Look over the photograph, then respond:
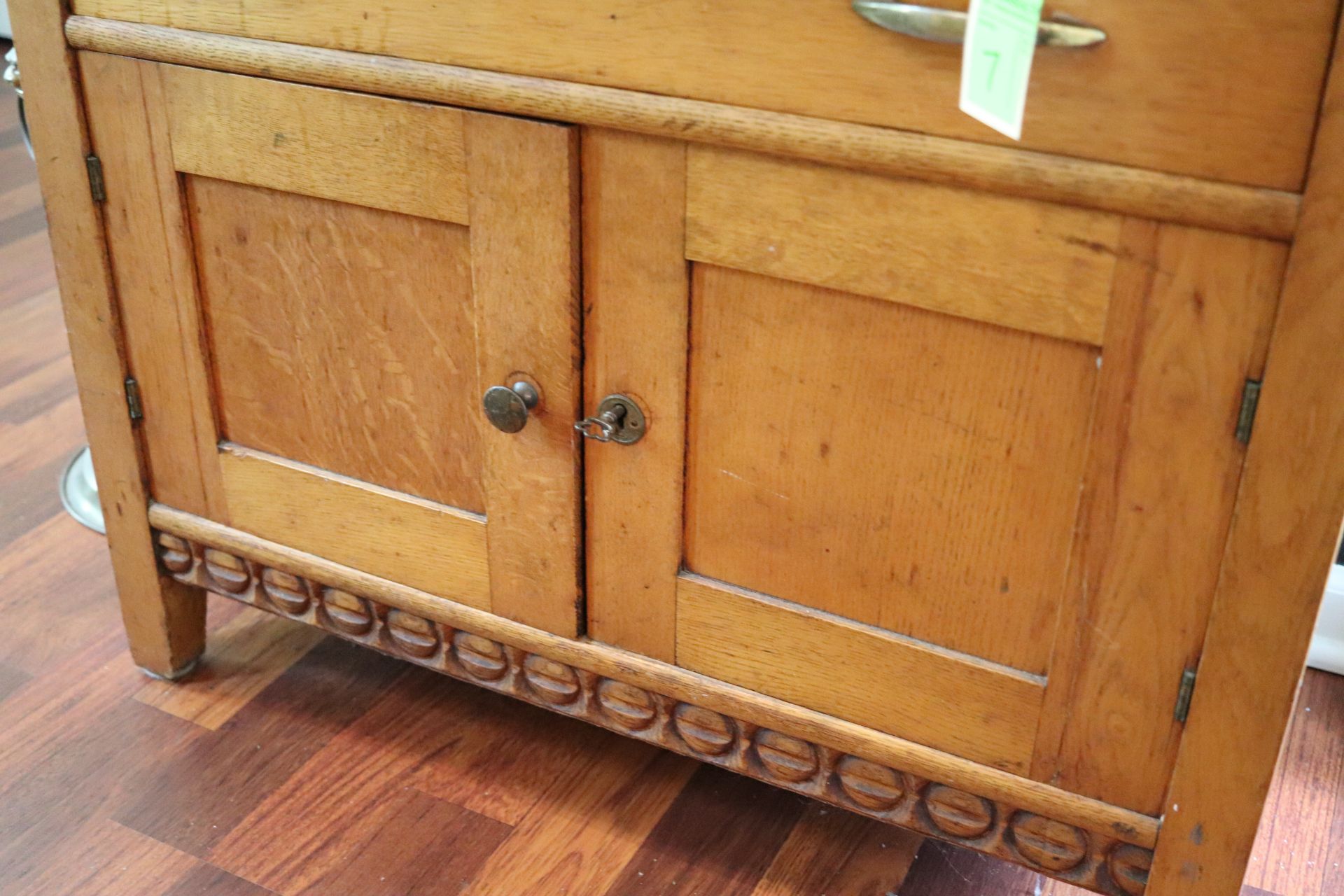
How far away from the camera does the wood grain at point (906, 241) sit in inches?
32.6

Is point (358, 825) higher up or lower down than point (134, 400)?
lower down

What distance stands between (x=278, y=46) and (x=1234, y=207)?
0.68 meters

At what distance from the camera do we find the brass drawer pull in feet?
2.48

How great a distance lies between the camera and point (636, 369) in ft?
3.32

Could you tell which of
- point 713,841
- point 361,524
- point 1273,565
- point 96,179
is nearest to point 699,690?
point 713,841

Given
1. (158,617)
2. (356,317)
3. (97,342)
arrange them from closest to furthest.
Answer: (356,317), (97,342), (158,617)

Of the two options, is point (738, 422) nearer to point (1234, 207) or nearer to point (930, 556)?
point (930, 556)

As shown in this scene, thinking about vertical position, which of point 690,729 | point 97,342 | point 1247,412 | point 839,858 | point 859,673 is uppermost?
point 1247,412

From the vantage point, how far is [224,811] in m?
1.25

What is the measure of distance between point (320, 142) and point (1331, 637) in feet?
3.67

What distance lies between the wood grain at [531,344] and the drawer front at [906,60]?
62 mm

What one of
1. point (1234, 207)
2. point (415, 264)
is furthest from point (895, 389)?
point (415, 264)

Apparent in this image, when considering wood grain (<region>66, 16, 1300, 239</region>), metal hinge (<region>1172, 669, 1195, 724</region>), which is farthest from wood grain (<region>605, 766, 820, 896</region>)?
wood grain (<region>66, 16, 1300, 239</region>)

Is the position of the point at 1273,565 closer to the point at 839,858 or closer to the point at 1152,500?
the point at 1152,500
